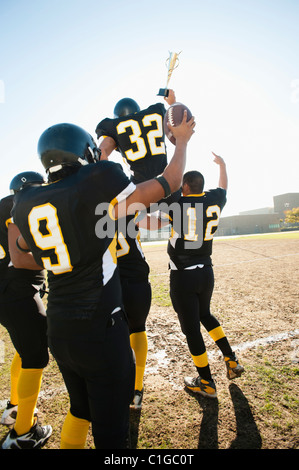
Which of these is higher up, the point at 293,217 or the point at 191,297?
the point at 293,217

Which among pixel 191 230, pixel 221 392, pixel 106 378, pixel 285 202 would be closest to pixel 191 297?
pixel 191 230

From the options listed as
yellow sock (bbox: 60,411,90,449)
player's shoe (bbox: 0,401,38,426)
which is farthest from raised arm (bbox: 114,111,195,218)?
player's shoe (bbox: 0,401,38,426)

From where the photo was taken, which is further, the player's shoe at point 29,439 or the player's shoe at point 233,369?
the player's shoe at point 233,369

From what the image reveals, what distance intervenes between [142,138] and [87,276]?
208 centimetres

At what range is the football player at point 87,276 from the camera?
1.51m

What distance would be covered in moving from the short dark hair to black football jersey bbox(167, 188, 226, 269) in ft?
0.24

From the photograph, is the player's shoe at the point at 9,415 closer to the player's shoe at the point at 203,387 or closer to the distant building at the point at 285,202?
the player's shoe at the point at 203,387

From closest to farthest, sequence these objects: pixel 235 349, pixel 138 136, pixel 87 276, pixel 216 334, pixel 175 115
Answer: pixel 87 276, pixel 175 115, pixel 138 136, pixel 216 334, pixel 235 349

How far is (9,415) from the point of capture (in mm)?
2938

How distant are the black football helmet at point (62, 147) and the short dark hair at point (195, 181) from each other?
1.83 metres

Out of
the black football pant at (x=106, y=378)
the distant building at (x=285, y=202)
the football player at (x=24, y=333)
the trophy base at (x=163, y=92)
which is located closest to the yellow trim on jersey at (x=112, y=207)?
the black football pant at (x=106, y=378)

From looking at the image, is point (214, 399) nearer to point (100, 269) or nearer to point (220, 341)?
point (220, 341)

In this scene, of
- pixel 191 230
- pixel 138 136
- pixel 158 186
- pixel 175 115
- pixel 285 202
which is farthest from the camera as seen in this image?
pixel 285 202

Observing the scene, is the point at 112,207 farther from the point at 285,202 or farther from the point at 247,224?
the point at 285,202
